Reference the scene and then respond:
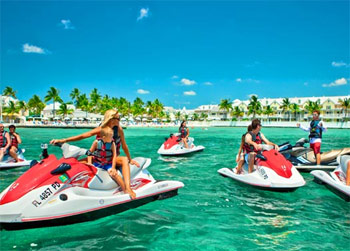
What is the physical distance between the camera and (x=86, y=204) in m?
4.31

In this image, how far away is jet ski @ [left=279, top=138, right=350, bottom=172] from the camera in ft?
27.8

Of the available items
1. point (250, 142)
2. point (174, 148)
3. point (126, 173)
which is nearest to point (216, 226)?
point (126, 173)

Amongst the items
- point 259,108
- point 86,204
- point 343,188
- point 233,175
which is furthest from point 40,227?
point 259,108

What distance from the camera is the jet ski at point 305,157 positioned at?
27.8 ft

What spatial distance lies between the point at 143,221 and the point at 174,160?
7.26 m

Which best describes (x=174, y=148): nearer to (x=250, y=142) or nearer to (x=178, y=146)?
(x=178, y=146)

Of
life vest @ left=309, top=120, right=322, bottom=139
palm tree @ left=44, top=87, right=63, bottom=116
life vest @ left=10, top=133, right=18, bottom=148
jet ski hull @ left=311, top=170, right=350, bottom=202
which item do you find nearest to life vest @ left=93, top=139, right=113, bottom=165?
jet ski hull @ left=311, top=170, right=350, bottom=202

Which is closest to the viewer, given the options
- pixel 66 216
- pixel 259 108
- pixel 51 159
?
pixel 66 216

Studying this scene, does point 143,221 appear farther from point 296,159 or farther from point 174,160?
point 174,160

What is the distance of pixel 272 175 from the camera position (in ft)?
20.4

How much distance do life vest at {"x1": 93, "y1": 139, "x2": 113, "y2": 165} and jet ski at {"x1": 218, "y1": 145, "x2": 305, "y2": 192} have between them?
345cm

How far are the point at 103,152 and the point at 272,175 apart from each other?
3805mm

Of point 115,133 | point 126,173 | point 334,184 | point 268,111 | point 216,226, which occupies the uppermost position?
point 268,111

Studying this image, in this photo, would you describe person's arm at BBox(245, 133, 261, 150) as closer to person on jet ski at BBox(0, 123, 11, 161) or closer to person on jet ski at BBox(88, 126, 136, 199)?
person on jet ski at BBox(88, 126, 136, 199)
